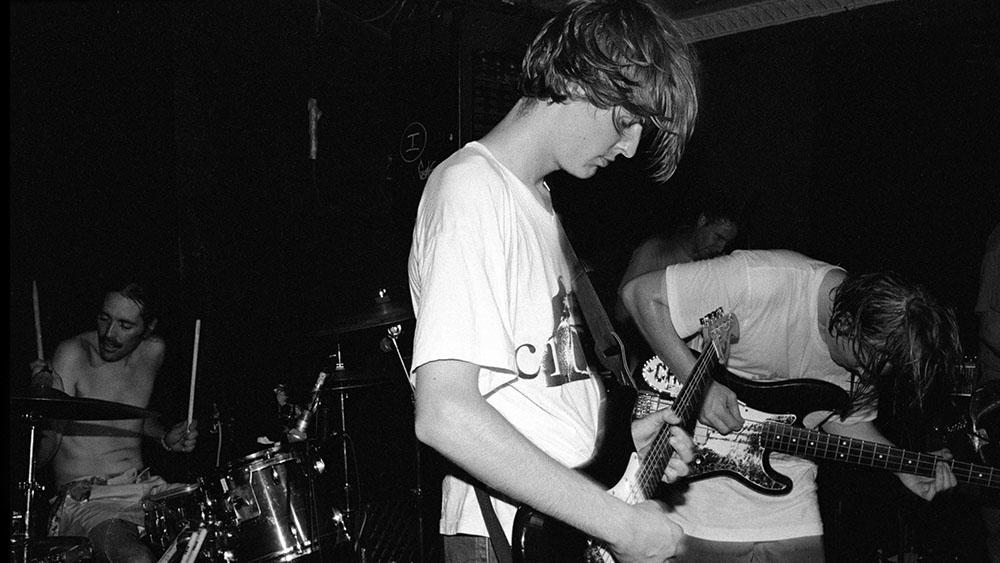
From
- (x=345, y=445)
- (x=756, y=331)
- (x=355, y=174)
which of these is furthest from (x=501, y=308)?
(x=355, y=174)

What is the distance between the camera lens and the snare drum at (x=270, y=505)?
339 cm

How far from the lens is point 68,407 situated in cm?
282

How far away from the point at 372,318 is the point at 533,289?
2.39 meters

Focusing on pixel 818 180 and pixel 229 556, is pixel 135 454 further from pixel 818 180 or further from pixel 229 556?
pixel 818 180

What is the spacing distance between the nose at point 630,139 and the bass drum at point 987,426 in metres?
2.86

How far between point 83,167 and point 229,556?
2.16m

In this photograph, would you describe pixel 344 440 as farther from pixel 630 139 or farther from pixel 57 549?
pixel 630 139

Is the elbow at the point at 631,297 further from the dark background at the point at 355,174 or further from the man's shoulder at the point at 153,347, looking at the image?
the man's shoulder at the point at 153,347

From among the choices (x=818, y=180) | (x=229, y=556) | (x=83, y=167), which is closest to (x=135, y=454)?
(x=229, y=556)

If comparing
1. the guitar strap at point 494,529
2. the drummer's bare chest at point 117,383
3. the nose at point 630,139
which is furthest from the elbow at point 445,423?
the drummer's bare chest at point 117,383

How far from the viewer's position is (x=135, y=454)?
417 cm

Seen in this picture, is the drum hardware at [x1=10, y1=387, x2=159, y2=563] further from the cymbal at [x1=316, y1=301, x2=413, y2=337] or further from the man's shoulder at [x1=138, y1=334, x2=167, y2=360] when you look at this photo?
the man's shoulder at [x1=138, y1=334, x2=167, y2=360]

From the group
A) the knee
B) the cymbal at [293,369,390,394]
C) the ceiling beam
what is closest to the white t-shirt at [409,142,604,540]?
the cymbal at [293,369,390,394]

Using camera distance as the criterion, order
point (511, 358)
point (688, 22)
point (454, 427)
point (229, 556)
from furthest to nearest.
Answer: point (688, 22) → point (229, 556) → point (511, 358) → point (454, 427)
